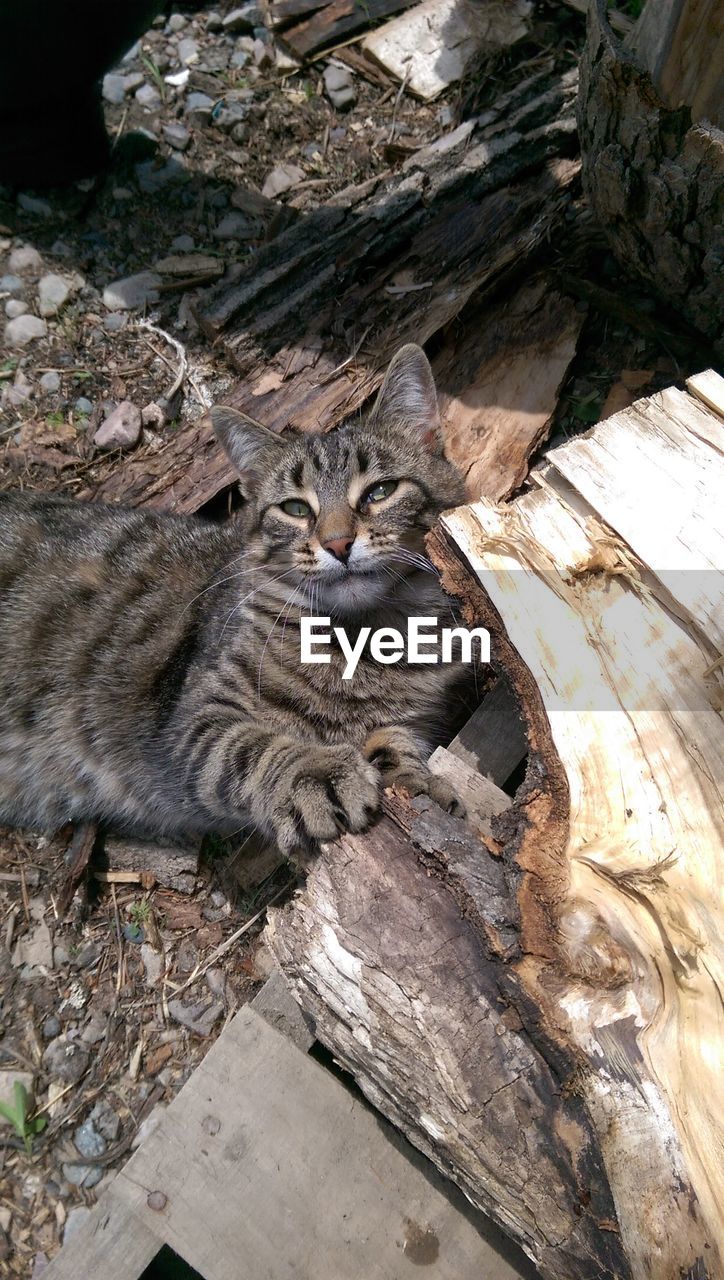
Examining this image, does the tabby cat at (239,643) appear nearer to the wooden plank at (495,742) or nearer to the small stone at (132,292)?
the wooden plank at (495,742)

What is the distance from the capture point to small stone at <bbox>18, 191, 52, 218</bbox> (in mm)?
4164

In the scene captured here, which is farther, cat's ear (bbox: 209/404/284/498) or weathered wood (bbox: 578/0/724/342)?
cat's ear (bbox: 209/404/284/498)

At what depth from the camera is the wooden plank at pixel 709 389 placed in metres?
2.21

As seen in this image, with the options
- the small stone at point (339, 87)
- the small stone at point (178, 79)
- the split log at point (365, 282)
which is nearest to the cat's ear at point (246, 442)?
the split log at point (365, 282)

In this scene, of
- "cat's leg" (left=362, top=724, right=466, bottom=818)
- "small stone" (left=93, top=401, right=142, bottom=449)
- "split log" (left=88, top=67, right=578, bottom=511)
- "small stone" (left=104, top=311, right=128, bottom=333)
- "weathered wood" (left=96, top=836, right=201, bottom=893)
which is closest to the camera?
"cat's leg" (left=362, top=724, right=466, bottom=818)

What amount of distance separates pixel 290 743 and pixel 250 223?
2.74m

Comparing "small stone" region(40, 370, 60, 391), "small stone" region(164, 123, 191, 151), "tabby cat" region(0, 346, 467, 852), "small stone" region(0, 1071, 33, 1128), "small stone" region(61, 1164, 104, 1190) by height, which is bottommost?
"small stone" region(61, 1164, 104, 1190)

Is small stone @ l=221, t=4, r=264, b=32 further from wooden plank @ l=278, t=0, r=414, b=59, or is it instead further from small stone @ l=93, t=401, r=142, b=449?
small stone @ l=93, t=401, r=142, b=449

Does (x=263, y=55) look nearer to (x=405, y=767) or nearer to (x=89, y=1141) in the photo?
(x=405, y=767)

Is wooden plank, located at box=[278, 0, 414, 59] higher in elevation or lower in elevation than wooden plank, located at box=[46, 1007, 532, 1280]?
higher

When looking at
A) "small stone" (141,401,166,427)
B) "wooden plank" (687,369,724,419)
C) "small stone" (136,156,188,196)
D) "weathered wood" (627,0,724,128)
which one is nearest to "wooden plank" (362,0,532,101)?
"small stone" (136,156,188,196)

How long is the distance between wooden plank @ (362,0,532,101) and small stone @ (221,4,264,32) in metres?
0.63

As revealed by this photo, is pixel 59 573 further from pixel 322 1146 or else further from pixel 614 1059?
pixel 614 1059

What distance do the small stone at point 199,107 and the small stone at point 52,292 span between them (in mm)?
1097
